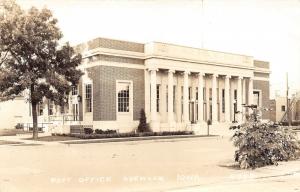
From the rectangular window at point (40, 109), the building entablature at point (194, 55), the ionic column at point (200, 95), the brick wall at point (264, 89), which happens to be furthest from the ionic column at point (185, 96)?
the rectangular window at point (40, 109)

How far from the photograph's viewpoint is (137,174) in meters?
12.8

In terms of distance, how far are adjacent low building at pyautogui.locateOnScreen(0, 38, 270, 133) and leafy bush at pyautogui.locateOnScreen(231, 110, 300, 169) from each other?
20.3 meters

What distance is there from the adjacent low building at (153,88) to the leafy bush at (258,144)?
20.3 m

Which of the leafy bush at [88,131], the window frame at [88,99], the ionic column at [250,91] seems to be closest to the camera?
the leafy bush at [88,131]

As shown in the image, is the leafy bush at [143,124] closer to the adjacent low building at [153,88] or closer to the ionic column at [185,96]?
the adjacent low building at [153,88]

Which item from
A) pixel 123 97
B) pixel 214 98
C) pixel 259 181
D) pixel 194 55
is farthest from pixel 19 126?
pixel 259 181

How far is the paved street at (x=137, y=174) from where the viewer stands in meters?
10.5

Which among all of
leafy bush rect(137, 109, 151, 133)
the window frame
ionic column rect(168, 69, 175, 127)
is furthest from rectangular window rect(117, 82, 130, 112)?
ionic column rect(168, 69, 175, 127)

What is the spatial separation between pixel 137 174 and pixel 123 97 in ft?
74.5

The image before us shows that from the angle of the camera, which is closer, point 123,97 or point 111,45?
point 111,45

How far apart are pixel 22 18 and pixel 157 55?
12.3 m

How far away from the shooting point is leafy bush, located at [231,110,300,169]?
13867mm

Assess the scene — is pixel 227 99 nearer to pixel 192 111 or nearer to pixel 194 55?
pixel 192 111

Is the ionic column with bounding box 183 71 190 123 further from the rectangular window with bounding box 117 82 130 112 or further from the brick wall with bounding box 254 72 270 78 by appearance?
the brick wall with bounding box 254 72 270 78
